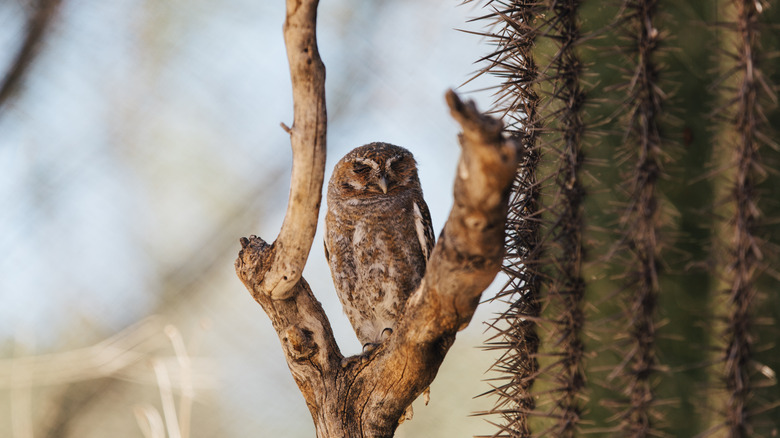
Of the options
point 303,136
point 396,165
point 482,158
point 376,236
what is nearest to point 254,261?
point 303,136

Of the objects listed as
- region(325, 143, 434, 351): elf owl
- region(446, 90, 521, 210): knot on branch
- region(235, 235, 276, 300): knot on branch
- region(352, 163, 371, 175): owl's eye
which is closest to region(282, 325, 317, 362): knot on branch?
region(235, 235, 276, 300): knot on branch

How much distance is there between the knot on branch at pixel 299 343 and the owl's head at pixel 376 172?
65 cm

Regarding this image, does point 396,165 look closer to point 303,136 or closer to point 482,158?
point 303,136

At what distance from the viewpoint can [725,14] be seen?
0.95m

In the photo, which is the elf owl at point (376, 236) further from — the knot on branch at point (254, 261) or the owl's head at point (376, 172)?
the knot on branch at point (254, 261)

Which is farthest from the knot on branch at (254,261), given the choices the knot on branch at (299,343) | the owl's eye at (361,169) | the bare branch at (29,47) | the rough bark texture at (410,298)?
the bare branch at (29,47)

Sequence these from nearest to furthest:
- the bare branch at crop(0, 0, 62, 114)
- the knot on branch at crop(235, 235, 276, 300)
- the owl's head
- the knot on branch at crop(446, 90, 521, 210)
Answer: the knot on branch at crop(446, 90, 521, 210) → the knot on branch at crop(235, 235, 276, 300) → the owl's head → the bare branch at crop(0, 0, 62, 114)

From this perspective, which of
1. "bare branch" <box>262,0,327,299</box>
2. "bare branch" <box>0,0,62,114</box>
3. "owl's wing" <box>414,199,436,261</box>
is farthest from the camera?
"bare branch" <box>0,0,62,114</box>

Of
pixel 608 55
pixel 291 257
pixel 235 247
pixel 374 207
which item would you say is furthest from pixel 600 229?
pixel 235 247

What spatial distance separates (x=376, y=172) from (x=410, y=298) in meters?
0.80

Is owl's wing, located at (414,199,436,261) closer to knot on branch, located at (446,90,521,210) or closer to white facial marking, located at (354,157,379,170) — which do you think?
white facial marking, located at (354,157,379,170)

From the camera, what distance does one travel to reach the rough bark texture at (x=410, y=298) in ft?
3.03

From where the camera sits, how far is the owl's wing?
181 cm

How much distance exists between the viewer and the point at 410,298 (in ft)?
3.98
